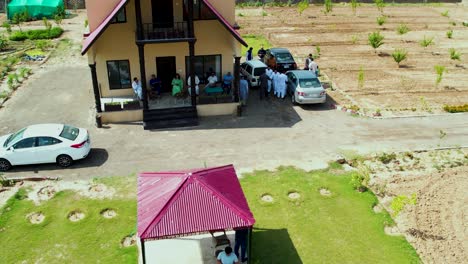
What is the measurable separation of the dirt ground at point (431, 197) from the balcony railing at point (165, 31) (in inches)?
423

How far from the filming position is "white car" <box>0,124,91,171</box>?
17.5 m

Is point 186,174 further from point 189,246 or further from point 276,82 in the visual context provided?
point 276,82

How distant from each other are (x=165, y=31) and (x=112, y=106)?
4.52m

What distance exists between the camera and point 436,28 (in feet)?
135

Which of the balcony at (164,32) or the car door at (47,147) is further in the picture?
the balcony at (164,32)

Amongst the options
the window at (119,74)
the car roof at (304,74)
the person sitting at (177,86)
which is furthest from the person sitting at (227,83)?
the window at (119,74)

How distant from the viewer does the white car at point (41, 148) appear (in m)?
17.5

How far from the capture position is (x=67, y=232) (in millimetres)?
14469

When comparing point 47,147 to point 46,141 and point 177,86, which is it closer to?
point 46,141

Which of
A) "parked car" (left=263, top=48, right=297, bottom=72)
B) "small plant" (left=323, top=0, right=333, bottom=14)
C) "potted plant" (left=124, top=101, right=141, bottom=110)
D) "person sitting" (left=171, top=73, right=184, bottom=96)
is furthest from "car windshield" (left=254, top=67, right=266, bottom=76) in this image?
"small plant" (left=323, top=0, right=333, bottom=14)

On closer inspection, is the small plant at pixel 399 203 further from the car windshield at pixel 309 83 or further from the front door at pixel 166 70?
the front door at pixel 166 70

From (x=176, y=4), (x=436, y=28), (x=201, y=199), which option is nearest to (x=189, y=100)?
(x=176, y=4)

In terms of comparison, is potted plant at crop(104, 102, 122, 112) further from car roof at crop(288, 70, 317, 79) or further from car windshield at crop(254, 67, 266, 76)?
car roof at crop(288, 70, 317, 79)

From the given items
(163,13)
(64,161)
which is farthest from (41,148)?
(163,13)
